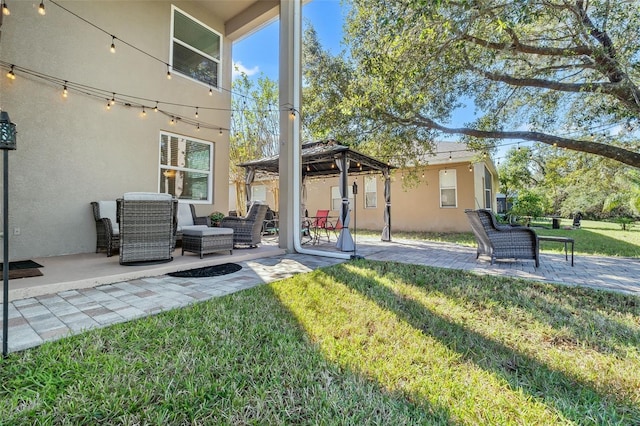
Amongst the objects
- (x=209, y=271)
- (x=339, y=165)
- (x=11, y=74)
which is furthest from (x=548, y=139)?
(x=11, y=74)

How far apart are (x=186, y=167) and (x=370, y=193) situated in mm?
8787

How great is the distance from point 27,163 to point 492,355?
23.1ft

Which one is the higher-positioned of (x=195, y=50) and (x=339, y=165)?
(x=195, y=50)

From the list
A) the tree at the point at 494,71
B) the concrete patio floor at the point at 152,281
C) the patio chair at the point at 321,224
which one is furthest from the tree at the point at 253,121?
the concrete patio floor at the point at 152,281

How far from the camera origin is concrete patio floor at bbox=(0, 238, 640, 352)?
253cm

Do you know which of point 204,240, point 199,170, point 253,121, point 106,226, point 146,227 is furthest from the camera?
point 253,121

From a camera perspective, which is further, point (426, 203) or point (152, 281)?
point (426, 203)

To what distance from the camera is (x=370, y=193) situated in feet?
44.5

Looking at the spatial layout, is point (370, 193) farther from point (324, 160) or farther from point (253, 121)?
point (253, 121)

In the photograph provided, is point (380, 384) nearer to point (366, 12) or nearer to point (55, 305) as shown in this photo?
point (55, 305)

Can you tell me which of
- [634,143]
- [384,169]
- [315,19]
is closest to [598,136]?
[634,143]

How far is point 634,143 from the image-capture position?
8.45m

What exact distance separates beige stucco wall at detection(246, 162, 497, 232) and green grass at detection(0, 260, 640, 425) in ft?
28.9

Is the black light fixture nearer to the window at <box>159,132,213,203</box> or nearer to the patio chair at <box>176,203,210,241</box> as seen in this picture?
the patio chair at <box>176,203,210,241</box>
